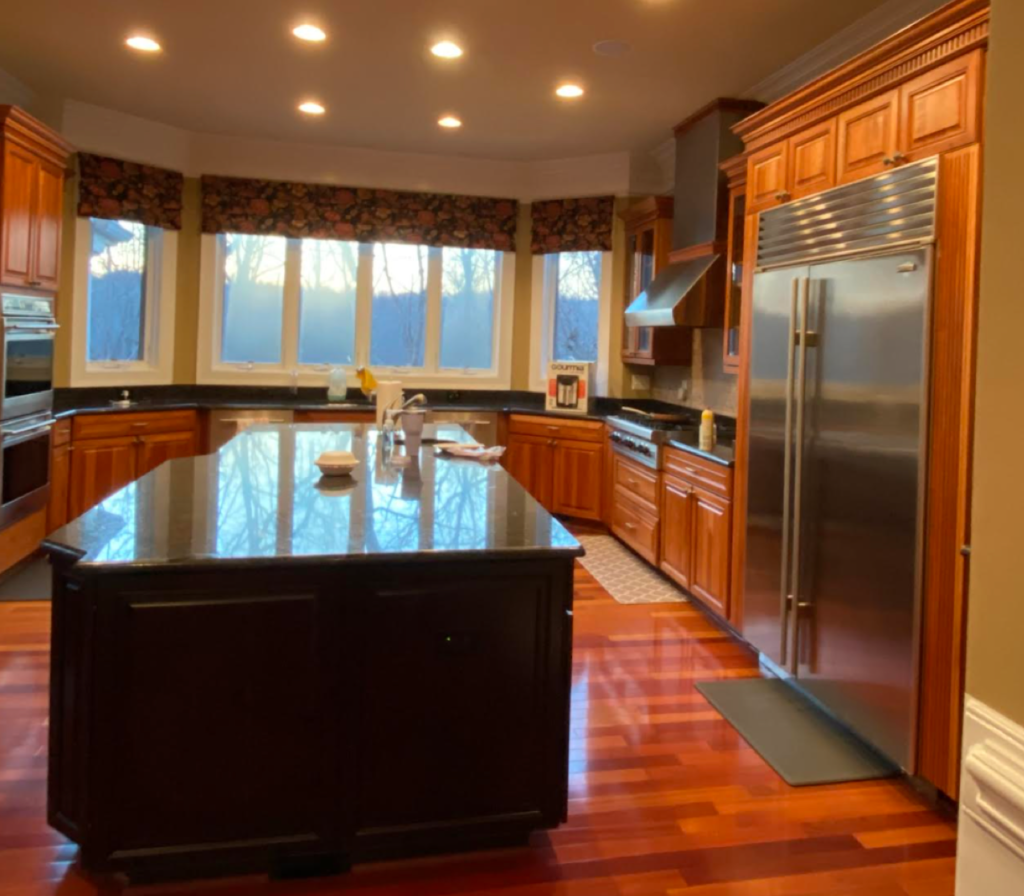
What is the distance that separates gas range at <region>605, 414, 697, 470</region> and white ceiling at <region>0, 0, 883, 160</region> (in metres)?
1.83

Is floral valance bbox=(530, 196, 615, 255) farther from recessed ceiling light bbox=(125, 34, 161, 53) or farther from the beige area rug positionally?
recessed ceiling light bbox=(125, 34, 161, 53)

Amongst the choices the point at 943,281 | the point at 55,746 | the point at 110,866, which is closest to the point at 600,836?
the point at 110,866

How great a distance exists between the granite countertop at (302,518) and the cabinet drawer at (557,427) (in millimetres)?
2727

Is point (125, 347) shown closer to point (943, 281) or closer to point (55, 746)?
point (55, 746)

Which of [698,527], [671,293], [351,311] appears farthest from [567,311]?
[698,527]

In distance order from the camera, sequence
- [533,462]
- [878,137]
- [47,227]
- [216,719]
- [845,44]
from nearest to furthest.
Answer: [216,719], [878,137], [845,44], [47,227], [533,462]

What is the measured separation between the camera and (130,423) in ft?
17.6

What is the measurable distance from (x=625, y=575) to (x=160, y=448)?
3.11 meters

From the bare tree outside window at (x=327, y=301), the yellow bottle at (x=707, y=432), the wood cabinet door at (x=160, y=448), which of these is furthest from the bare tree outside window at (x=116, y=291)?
the yellow bottle at (x=707, y=432)

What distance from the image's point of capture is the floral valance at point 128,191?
17.7ft

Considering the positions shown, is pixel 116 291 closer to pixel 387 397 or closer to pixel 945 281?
pixel 387 397

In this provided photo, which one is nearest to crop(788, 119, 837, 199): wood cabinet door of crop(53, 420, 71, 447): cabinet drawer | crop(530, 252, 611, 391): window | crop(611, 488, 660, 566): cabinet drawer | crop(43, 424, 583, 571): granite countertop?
crop(43, 424, 583, 571): granite countertop

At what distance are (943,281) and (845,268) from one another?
0.45m

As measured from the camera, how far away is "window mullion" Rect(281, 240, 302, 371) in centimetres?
645
